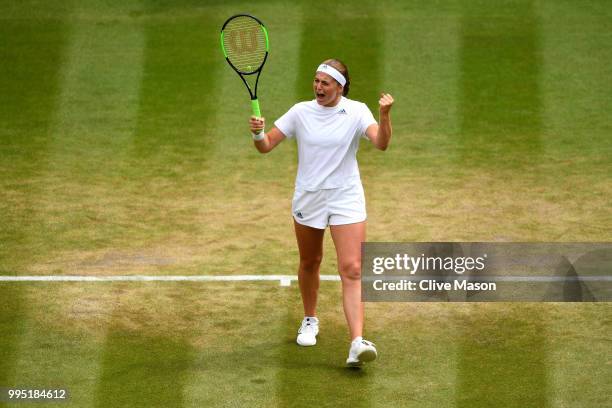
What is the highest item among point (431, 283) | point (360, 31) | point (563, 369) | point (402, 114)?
point (360, 31)

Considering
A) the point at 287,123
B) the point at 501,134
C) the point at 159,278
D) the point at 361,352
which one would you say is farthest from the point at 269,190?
the point at 361,352

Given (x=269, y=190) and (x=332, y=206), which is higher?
(x=269, y=190)

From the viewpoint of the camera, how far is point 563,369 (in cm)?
863

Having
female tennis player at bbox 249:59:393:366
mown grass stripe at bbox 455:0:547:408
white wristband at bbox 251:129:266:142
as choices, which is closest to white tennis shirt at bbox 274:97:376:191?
female tennis player at bbox 249:59:393:366

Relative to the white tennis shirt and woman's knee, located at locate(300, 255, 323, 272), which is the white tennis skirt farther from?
woman's knee, located at locate(300, 255, 323, 272)

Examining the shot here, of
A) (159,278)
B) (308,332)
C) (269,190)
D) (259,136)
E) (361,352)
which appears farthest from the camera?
(269,190)

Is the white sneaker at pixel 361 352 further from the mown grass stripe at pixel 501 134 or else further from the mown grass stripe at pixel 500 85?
the mown grass stripe at pixel 500 85

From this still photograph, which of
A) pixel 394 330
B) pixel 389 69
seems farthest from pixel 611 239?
pixel 389 69

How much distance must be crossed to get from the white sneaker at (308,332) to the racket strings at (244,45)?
6.75 feet

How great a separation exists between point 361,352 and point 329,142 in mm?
1568

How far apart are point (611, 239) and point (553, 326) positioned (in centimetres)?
209

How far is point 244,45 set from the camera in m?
9.59

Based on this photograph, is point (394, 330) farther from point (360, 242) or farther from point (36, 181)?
point (36, 181)

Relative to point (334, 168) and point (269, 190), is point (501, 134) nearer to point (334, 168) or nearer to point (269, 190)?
point (269, 190)
